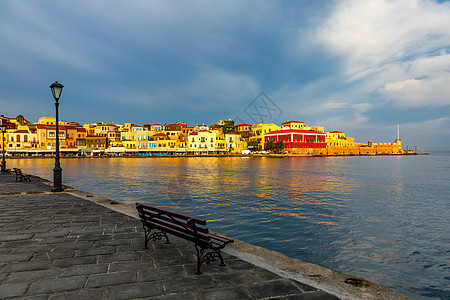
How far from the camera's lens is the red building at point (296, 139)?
126 meters

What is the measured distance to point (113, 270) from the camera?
4.73 metres

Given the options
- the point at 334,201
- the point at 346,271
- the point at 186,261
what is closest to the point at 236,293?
the point at 186,261

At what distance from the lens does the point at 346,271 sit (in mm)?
7121

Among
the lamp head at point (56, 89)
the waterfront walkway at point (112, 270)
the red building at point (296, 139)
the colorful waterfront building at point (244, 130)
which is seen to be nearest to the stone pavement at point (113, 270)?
the waterfront walkway at point (112, 270)

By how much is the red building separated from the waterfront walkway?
123 m

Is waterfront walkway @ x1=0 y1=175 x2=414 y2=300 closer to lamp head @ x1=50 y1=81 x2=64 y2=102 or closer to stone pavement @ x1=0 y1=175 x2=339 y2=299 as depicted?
stone pavement @ x1=0 y1=175 x2=339 y2=299

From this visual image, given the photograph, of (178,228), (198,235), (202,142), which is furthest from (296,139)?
(198,235)

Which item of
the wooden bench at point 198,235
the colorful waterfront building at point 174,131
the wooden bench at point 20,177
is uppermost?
the colorful waterfront building at point 174,131

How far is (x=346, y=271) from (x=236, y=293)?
4.47m

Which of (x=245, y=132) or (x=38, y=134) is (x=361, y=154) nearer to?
(x=245, y=132)

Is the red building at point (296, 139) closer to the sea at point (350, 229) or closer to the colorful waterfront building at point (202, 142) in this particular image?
the colorful waterfront building at point (202, 142)

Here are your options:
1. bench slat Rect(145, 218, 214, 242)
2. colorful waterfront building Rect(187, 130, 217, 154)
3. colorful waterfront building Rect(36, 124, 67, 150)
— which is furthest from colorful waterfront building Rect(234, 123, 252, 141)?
bench slat Rect(145, 218, 214, 242)

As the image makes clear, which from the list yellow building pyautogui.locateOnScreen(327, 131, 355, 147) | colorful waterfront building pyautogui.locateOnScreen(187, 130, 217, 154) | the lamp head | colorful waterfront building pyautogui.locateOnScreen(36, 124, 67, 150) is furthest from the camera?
yellow building pyautogui.locateOnScreen(327, 131, 355, 147)

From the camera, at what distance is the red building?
126375 millimetres
